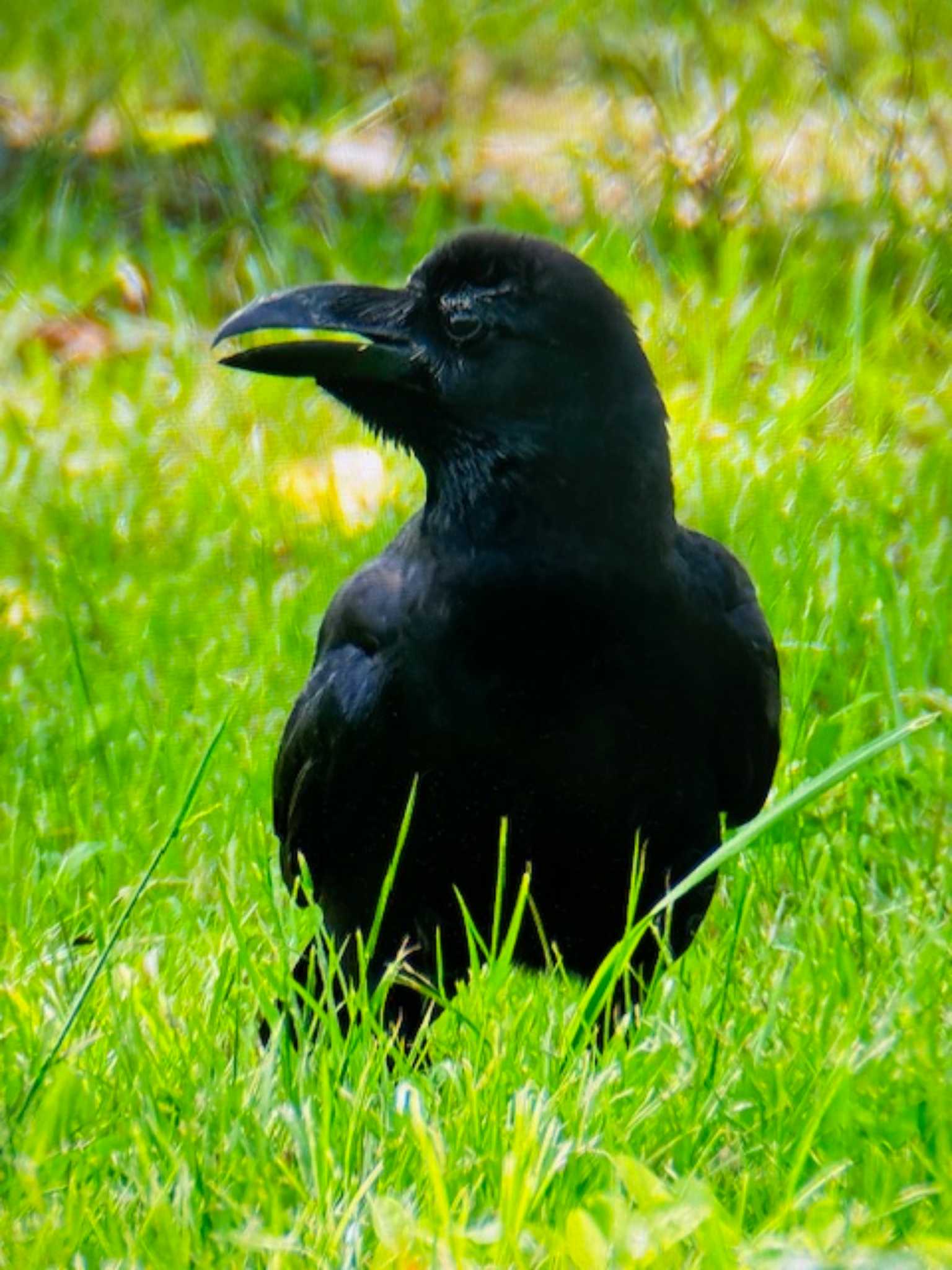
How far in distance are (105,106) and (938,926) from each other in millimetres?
3774

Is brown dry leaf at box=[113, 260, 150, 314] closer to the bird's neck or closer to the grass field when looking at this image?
the grass field

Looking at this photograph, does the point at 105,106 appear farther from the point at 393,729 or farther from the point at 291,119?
the point at 393,729

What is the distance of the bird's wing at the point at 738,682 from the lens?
3213mm

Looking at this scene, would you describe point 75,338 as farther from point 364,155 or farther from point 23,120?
point 364,155

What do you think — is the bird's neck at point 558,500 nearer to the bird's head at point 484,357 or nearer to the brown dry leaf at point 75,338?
the bird's head at point 484,357

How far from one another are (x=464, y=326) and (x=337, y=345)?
187mm

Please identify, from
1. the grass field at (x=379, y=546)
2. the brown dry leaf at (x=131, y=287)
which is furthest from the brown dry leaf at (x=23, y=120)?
the brown dry leaf at (x=131, y=287)

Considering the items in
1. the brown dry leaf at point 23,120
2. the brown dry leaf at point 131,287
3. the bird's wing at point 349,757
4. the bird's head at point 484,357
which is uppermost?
the brown dry leaf at point 23,120

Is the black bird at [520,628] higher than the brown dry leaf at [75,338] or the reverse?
the reverse

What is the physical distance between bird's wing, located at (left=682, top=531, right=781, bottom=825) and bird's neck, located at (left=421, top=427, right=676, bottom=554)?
163 mm

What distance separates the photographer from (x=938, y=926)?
3076 mm

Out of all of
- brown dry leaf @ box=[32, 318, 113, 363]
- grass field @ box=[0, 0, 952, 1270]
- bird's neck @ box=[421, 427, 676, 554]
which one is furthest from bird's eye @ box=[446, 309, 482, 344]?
brown dry leaf @ box=[32, 318, 113, 363]

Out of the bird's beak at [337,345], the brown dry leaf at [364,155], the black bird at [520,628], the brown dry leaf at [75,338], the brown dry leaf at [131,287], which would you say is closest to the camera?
the black bird at [520,628]

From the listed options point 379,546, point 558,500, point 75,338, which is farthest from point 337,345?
point 75,338
